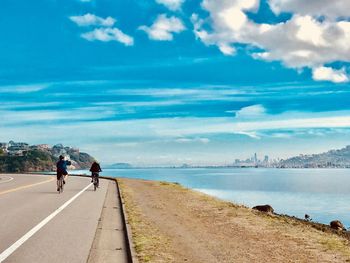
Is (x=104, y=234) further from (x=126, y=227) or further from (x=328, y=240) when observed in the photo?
(x=328, y=240)

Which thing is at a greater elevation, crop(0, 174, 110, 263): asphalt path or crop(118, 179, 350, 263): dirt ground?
crop(0, 174, 110, 263): asphalt path

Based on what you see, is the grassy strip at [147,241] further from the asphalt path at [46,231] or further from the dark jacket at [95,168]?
the dark jacket at [95,168]

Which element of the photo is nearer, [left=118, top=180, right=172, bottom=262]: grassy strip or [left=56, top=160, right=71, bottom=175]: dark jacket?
[left=118, top=180, right=172, bottom=262]: grassy strip

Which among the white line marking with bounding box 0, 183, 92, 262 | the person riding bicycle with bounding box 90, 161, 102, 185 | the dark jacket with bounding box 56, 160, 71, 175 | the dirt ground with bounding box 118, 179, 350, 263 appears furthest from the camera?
the person riding bicycle with bounding box 90, 161, 102, 185

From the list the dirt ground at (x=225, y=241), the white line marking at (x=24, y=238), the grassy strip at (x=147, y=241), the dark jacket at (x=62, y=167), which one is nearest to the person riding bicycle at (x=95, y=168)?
the dark jacket at (x=62, y=167)

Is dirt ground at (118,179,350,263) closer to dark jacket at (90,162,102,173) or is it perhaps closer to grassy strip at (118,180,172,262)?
grassy strip at (118,180,172,262)

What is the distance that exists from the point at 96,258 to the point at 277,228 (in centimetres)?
762

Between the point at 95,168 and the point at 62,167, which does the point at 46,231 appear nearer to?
the point at 62,167

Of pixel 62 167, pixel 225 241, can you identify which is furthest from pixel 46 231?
pixel 62 167

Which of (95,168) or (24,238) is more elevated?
(95,168)

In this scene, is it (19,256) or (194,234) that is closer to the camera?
(19,256)

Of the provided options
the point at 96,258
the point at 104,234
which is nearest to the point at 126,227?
the point at 104,234

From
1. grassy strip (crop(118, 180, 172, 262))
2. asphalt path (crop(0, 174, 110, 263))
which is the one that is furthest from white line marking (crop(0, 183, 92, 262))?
grassy strip (crop(118, 180, 172, 262))

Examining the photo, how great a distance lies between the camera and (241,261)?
9.56 m
